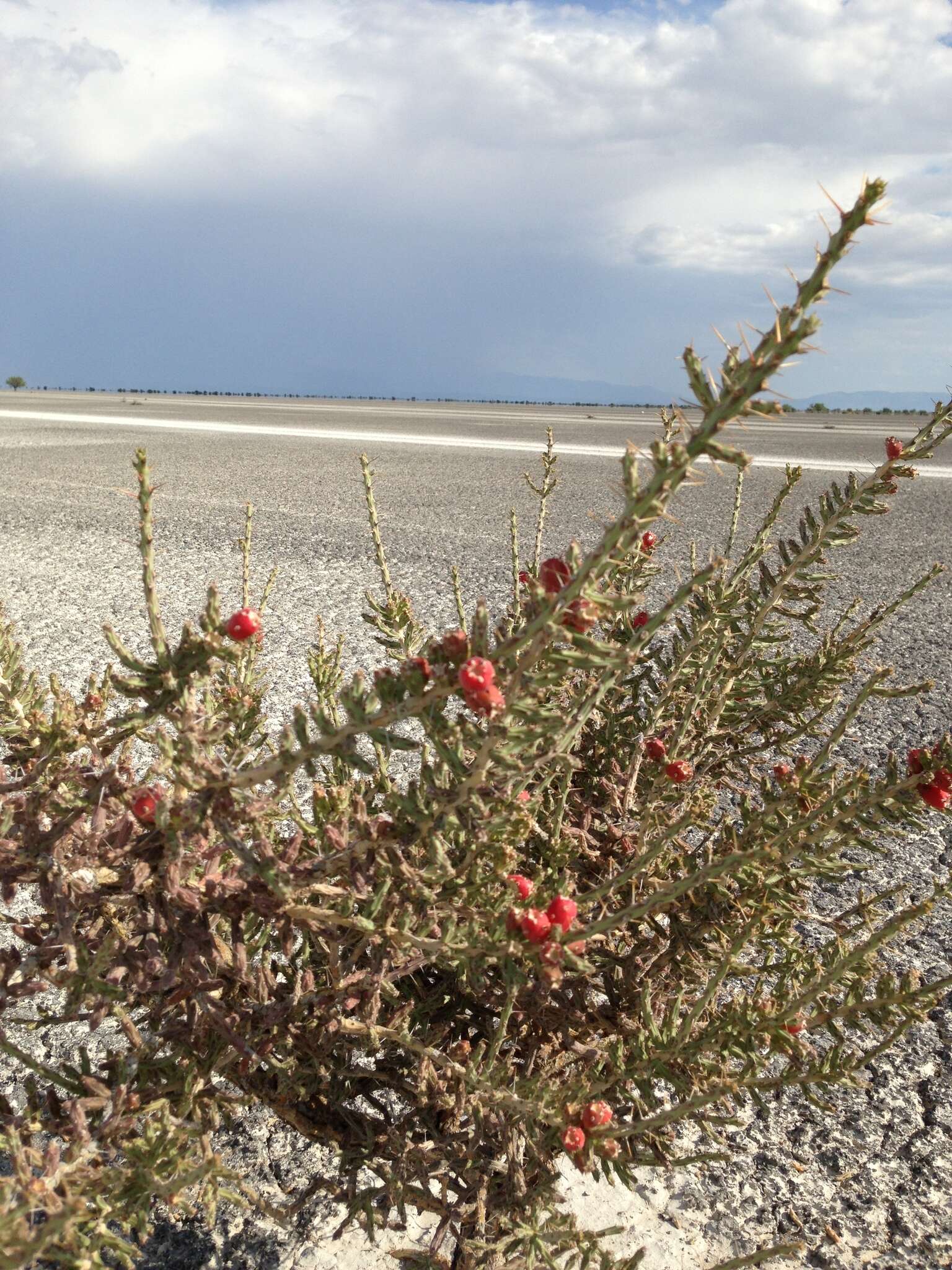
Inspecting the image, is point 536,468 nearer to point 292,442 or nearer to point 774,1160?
point 292,442

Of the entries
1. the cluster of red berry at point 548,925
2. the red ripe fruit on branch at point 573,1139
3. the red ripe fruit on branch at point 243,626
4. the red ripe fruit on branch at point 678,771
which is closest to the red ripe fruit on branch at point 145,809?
the red ripe fruit on branch at point 243,626

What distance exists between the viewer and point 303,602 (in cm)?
479

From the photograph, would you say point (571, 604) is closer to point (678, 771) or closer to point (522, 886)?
point (522, 886)

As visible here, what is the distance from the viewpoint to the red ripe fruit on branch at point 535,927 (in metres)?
0.90

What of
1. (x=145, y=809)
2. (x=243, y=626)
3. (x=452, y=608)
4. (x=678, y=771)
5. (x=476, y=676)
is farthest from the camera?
(x=452, y=608)

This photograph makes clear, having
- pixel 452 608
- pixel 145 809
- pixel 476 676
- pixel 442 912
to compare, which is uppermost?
pixel 476 676

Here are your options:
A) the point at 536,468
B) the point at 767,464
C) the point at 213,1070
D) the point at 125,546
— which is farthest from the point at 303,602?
the point at 767,464

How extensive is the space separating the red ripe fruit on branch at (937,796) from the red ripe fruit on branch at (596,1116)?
0.47m

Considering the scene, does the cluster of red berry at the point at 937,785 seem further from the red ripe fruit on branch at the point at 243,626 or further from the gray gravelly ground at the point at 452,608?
the red ripe fruit on branch at the point at 243,626

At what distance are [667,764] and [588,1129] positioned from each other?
1.86ft

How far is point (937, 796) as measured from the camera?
1036 mm

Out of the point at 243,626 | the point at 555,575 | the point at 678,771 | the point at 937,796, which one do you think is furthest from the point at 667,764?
the point at 243,626

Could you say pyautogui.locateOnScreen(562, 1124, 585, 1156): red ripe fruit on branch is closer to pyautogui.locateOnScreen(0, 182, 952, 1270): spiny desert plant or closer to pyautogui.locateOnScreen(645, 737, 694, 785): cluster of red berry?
pyautogui.locateOnScreen(0, 182, 952, 1270): spiny desert plant

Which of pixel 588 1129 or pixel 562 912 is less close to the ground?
pixel 562 912
